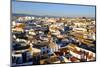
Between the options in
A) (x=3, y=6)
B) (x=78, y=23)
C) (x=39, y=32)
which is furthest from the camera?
(x=78, y=23)

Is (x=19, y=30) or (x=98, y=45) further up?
(x=19, y=30)

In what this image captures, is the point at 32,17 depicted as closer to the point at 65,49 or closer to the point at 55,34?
the point at 55,34

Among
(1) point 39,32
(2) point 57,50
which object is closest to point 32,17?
(1) point 39,32

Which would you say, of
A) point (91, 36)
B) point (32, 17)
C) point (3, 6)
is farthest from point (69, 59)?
point (3, 6)

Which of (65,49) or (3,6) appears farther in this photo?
(65,49)

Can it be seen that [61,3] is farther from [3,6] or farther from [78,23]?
[3,6]

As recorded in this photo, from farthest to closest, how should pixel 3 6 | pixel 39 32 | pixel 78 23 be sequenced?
pixel 78 23 → pixel 39 32 → pixel 3 6

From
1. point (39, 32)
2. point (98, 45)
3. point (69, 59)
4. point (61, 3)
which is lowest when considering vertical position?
point (69, 59)
